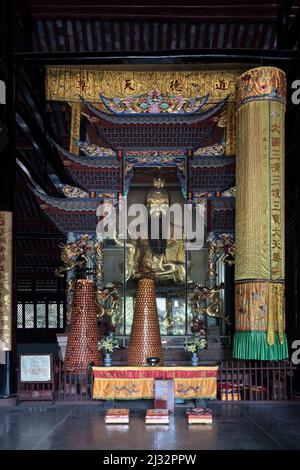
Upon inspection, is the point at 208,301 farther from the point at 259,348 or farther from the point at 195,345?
the point at 259,348

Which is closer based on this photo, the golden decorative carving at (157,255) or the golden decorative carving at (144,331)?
the golden decorative carving at (144,331)

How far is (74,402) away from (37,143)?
5.99 m

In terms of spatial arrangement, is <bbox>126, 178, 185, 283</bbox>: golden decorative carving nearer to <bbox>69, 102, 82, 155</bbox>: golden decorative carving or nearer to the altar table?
<bbox>69, 102, 82, 155</bbox>: golden decorative carving

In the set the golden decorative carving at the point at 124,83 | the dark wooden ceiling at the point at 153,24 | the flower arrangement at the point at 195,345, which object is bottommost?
the flower arrangement at the point at 195,345

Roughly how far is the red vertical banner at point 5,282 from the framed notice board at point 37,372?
317 millimetres

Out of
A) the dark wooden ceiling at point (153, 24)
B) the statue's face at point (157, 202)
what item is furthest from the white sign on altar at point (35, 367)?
the dark wooden ceiling at point (153, 24)

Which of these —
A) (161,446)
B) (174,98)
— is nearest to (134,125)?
(174,98)

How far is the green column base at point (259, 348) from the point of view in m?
7.96

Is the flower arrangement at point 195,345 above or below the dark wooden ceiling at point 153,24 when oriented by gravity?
below

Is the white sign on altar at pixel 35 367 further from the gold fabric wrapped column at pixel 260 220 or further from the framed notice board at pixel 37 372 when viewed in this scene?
the gold fabric wrapped column at pixel 260 220

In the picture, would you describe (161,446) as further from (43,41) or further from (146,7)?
(43,41)

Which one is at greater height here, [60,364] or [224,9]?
[224,9]

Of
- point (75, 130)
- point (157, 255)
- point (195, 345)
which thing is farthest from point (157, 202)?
point (195, 345)
